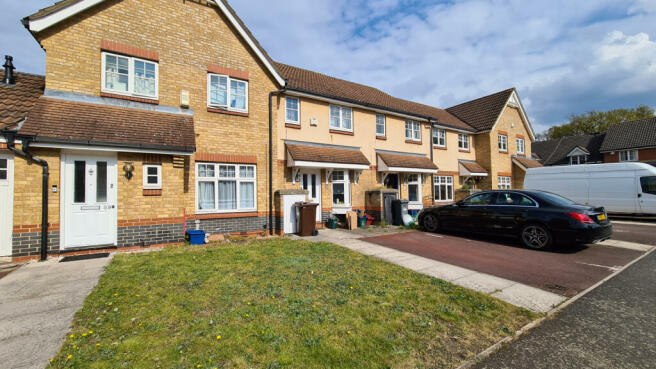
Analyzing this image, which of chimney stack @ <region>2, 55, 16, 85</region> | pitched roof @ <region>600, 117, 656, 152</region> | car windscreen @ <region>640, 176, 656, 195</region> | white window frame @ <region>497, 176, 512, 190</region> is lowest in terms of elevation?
car windscreen @ <region>640, 176, 656, 195</region>

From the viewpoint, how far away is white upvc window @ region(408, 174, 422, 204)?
1576 centimetres

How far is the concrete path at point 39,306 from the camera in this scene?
297 cm

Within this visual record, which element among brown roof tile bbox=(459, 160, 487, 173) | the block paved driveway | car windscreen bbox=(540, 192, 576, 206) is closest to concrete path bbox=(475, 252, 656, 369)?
the block paved driveway

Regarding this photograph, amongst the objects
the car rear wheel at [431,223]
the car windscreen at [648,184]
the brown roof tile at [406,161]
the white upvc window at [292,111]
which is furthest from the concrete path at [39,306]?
the car windscreen at [648,184]

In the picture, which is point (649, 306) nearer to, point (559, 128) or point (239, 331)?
point (239, 331)

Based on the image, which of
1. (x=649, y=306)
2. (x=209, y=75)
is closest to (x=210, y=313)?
(x=649, y=306)

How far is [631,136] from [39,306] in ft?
145

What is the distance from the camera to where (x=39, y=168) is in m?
6.84

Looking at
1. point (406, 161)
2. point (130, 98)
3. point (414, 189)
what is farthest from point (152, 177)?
point (414, 189)

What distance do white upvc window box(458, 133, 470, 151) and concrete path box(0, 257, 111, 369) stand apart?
20.1m

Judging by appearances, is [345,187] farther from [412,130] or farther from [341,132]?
[412,130]

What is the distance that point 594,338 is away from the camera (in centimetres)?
330

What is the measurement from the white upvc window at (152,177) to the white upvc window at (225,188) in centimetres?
119

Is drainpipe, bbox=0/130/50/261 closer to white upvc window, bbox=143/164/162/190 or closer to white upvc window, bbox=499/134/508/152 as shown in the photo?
white upvc window, bbox=143/164/162/190
